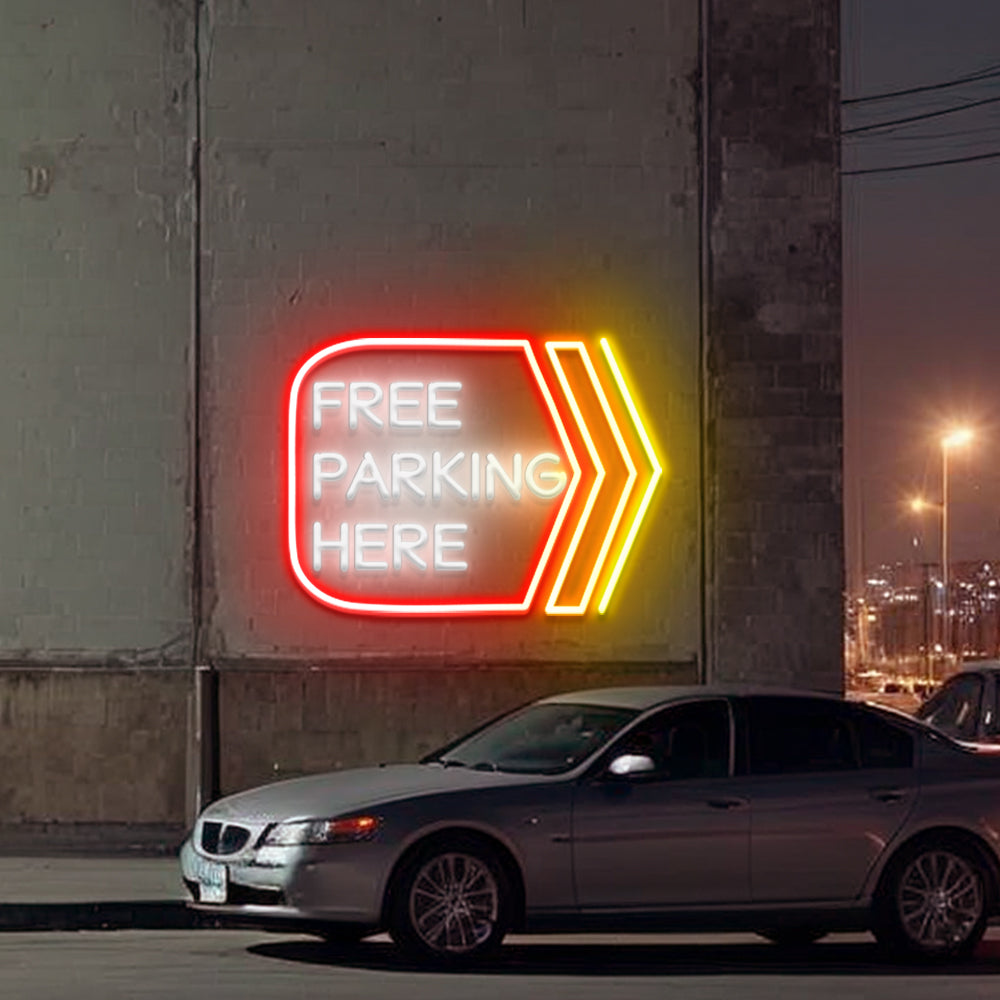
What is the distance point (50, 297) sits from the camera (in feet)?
66.4

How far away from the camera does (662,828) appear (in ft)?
44.7

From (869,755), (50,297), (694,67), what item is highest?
(694,67)

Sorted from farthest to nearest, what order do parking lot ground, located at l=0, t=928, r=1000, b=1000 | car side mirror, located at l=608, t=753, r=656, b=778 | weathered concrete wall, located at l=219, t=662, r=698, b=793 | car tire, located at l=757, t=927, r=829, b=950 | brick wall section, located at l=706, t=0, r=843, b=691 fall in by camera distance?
brick wall section, located at l=706, t=0, r=843, b=691 < weathered concrete wall, located at l=219, t=662, r=698, b=793 < car tire, located at l=757, t=927, r=829, b=950 < car side mirror, located at l=608, t=753, r=656, b=778 < parking lot ground, located at l=0, t=928, r=1000, b=1000

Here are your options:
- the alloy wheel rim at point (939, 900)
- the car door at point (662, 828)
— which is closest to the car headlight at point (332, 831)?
the car door at point (662, 828)

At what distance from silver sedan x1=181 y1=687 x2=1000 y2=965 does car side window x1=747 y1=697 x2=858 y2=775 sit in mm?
11

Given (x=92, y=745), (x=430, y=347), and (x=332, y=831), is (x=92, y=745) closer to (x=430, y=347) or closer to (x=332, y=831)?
(x=430, y=347)

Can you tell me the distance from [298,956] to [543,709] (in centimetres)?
207

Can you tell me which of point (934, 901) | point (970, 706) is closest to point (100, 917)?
point (934, 901)

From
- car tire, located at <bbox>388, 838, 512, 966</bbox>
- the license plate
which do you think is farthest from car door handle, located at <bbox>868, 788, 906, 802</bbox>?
the license plate

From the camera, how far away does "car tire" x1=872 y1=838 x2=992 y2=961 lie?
1402cm

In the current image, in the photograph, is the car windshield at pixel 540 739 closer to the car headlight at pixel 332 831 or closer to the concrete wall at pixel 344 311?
the car headlight at pixel 332 831

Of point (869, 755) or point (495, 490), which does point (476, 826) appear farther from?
point (495, 490)

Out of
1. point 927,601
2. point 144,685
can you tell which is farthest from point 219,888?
point 927,601

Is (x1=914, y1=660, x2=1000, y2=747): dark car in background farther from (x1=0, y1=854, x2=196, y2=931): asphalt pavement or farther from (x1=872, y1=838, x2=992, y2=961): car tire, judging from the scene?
(x1=0, y1=854, x2=196, y2=931): asphalt pavement
